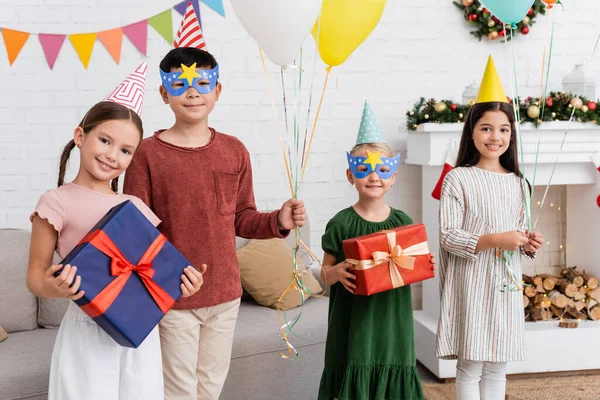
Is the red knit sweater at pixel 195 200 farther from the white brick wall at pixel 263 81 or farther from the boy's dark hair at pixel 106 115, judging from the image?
the white brick wall at pixel 263 81

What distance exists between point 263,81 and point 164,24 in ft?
1.85

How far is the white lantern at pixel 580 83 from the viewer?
3396mm

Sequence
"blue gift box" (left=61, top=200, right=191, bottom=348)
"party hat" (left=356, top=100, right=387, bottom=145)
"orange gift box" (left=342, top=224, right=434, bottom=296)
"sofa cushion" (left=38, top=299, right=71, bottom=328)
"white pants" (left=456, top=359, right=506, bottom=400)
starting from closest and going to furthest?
"blue gift box" (left=61, top=200, right=191, bottom=348)
"orange gift box" (left=342, top=224, right=434, bottom=296)
"party hat" (left=356, top=100, right=387, bottom=145)
"white pants" (left=456, top=359, right=506, bottom=400)
"sofa cushion" (left=38, top=299, right=71, bottom=328)

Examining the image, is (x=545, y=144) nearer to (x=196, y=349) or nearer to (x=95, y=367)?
(x=196, y=349)

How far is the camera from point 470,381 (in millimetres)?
2303

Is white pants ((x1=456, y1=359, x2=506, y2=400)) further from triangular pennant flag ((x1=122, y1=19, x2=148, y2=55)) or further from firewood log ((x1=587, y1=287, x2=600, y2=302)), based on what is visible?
triangular pennant flag ((x1=122, y1=19, x2=148, y2=55))

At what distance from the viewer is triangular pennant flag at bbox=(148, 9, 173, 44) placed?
3.29 meters

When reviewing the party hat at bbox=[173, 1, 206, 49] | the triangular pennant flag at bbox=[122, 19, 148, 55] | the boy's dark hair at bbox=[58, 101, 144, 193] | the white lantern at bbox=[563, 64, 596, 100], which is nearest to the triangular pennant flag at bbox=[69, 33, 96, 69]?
the triangular pennant flag at bbox=[122, 19, 148, 55]

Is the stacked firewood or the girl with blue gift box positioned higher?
the girl with blue gift box

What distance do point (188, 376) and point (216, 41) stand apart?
202cm

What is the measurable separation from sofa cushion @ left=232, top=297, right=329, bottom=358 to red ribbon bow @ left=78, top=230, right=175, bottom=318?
991mm

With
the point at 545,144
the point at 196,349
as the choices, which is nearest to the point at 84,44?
the point at 196,349

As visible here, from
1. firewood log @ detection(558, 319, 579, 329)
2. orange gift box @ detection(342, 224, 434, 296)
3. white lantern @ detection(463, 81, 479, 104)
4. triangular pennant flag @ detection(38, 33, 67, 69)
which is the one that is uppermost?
triangular pennant flag @ detection(38, 33, 67, 69)

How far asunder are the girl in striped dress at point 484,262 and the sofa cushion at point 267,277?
0.78 m
